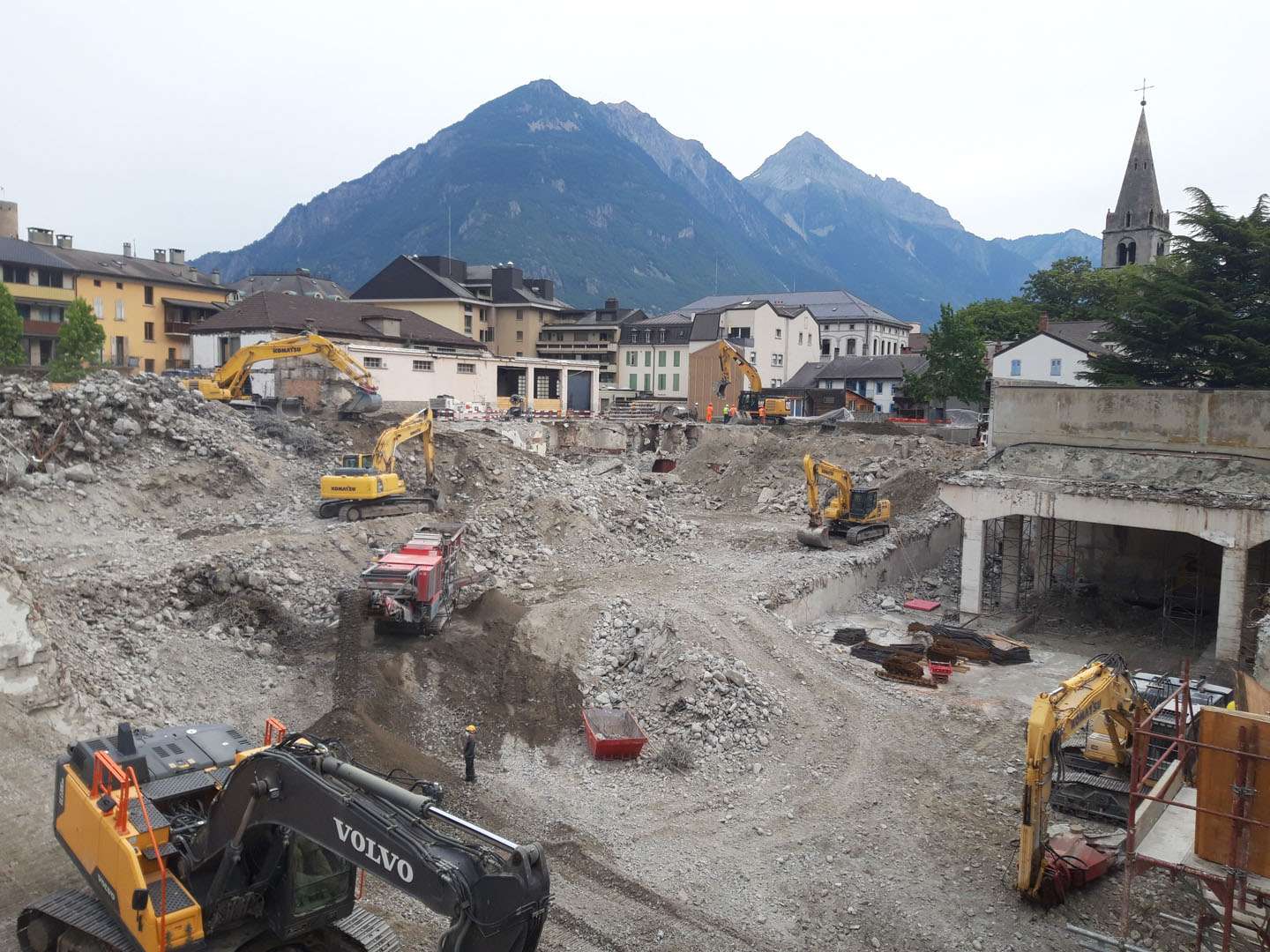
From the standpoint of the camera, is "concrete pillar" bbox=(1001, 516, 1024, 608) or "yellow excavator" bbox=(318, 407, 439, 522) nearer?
"concrete pillar" bbox=(1001, 516, 1024, 608)

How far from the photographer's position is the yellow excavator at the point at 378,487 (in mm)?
25547

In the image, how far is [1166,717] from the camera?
13.9 metres

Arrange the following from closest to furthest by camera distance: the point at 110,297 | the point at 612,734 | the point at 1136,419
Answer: the point at 612,734, the point at 1136,419, the point at 110,297

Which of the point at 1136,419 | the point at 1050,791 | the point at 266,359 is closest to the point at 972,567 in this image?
the point at 1136,419

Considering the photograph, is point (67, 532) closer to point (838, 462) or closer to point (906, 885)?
point (906, 885)

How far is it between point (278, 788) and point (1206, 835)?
7.55m

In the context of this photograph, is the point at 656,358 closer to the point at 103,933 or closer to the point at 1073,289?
the point at 1073,289

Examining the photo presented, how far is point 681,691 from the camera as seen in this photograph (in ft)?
53.8

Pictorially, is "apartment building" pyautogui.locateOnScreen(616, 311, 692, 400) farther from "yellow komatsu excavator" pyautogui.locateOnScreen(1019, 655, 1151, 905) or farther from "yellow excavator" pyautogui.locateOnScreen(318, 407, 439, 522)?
"yellow komatsu excavator" pyautogui.locateOnScreen(1019, 655, 1151, 905)

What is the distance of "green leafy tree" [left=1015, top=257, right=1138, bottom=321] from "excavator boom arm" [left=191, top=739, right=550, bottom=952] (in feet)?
222

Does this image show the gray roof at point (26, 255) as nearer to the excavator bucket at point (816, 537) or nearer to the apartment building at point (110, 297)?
the apartment building at point (110, 297)

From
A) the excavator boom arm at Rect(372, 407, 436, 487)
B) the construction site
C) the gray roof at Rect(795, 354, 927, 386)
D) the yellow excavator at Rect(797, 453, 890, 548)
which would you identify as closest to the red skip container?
the construction site

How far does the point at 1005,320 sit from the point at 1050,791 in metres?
62.2

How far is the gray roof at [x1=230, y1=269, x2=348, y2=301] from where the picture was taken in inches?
2931
